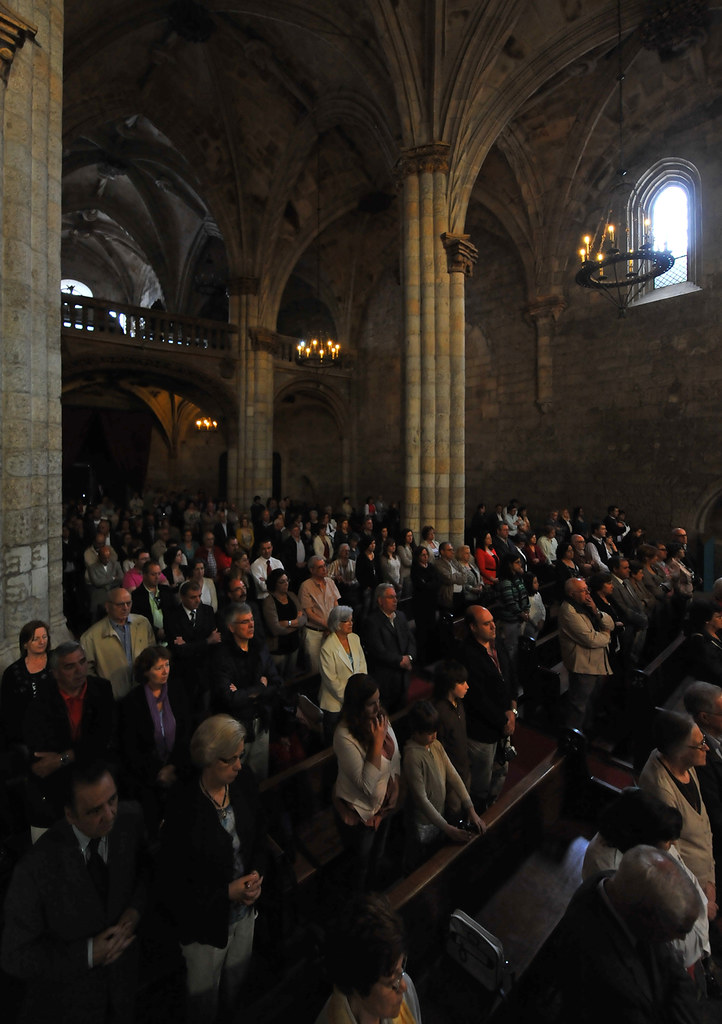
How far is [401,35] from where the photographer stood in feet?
32.7

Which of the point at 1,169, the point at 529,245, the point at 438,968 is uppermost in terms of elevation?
the point at 529,245

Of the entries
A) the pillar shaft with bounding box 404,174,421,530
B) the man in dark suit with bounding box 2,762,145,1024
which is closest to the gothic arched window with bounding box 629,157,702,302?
the pillar shaft with bounding box 404,174,421,530

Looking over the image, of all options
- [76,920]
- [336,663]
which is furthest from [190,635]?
[76,920]

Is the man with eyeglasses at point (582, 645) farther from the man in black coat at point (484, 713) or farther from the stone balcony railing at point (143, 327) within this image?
the stone balcony railing at point (143, 327)

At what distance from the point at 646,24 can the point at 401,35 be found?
4626mm

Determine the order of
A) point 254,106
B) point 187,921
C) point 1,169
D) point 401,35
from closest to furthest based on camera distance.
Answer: point 187,921 < point 1,169 < point 401,35 < point 254,106

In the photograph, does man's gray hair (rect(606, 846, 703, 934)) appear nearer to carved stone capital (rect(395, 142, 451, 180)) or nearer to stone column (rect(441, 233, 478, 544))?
stone column (rect(441, 233, 478, 544))

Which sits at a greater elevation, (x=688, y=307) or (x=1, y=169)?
(x=688, y=307)

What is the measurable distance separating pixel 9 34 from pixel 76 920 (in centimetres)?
629

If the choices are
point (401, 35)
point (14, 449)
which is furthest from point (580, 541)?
point (401, 35)

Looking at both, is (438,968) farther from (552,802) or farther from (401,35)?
(401,35)

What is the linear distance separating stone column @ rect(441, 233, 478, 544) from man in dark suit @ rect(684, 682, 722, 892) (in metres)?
7.25

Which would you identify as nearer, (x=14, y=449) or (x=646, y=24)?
(x=14, y=449)

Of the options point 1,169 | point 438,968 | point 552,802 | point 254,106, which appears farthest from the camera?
point 254,106
